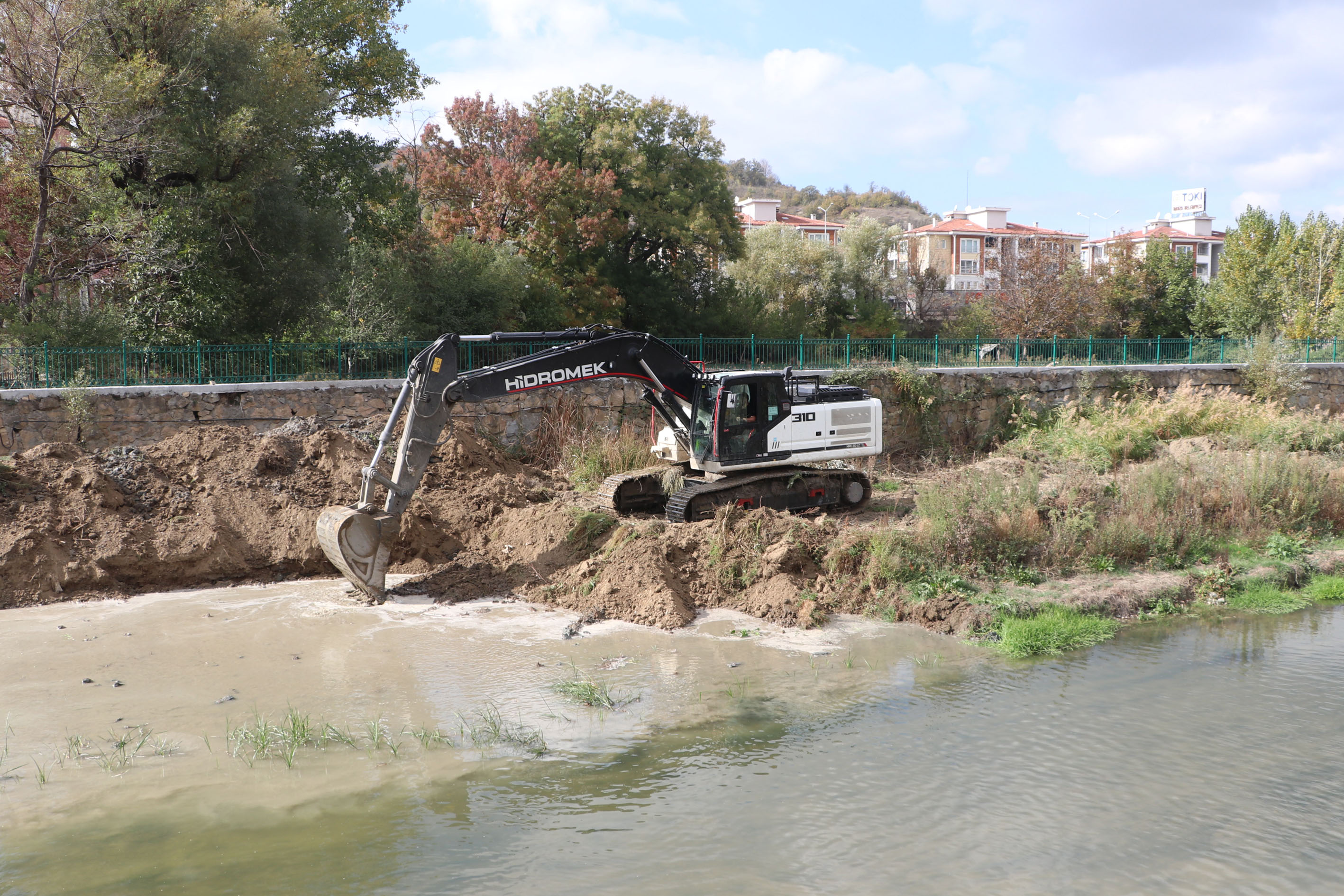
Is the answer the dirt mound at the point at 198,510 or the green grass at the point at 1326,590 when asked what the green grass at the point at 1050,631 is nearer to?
the green grass at the point at 1326,590

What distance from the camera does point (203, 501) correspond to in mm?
11023

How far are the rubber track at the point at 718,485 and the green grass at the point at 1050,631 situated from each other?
3.83 m

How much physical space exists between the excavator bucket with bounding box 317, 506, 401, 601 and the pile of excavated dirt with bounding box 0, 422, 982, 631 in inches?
31.5

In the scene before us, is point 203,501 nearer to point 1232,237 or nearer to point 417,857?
point 417,857

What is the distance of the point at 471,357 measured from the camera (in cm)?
1606

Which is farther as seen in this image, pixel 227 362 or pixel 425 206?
pixel 425 206

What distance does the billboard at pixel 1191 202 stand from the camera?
246 ft

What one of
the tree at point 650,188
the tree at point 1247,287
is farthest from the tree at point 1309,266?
the tree at point 650,188

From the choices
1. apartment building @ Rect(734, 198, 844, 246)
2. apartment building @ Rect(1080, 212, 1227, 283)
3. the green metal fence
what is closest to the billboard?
apartment building @ Rect(1080, 212, 1227, 283)

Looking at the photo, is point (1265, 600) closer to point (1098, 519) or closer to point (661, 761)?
point (1098, 519)

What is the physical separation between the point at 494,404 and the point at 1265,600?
1097 centimetres

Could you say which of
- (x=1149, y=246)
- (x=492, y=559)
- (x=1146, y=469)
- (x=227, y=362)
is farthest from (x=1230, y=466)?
(x=1149, y=246)

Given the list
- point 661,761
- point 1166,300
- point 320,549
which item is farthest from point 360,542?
point 1166,300

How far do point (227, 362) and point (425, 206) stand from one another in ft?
41.0
